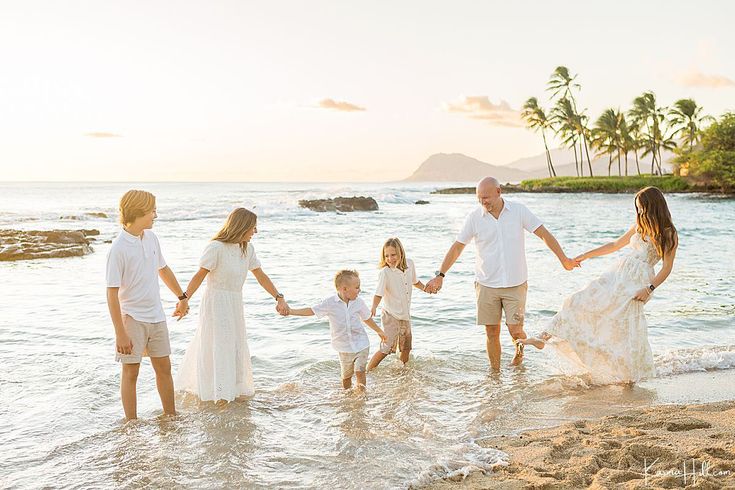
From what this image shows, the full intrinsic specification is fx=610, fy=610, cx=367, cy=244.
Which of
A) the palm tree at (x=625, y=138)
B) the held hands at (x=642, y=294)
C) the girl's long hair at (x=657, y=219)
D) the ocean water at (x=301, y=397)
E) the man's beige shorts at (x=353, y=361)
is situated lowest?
the ocean water at (x=301, y=397)

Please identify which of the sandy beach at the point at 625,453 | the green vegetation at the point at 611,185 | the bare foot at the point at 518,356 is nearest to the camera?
the sandy beach at the point at 625,453

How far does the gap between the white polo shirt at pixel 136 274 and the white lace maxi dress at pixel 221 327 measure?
52 cm

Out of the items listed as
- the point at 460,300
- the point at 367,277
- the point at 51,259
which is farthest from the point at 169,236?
the point at 460,300

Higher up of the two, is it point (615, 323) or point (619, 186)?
point (619, 186)

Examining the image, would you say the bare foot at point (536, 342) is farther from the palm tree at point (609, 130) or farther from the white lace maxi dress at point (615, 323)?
the palm tree at point (609, 130)

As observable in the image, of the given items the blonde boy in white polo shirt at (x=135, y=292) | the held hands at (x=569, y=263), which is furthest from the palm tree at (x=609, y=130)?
the blonde boy in white polo shirt at (x=135, y=292)

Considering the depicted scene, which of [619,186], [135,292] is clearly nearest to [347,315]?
[135,292]

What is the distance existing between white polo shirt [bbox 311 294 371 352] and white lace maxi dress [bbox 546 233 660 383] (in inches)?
77.1

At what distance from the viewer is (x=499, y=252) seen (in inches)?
248

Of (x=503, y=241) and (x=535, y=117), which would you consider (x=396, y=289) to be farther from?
(x=535, y=117)

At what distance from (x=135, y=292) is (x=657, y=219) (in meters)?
4.59

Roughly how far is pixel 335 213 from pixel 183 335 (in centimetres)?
2826

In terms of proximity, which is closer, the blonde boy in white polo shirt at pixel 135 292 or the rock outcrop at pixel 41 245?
the blonde boy in white polo shirt at pixel 135 292

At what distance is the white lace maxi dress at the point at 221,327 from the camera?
5.34 metres
